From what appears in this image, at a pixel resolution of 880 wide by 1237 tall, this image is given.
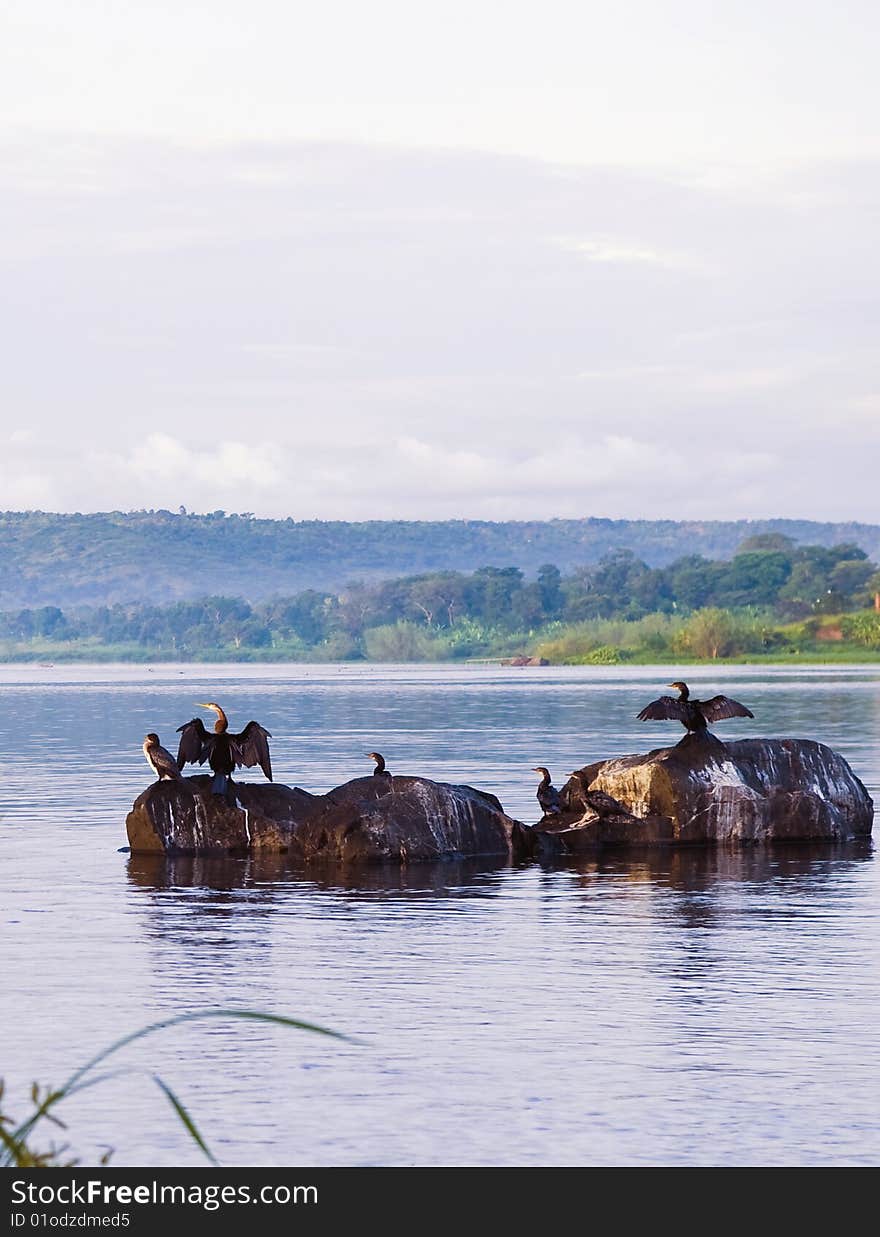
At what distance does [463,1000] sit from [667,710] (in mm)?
13387

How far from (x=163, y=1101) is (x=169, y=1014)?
2.67m

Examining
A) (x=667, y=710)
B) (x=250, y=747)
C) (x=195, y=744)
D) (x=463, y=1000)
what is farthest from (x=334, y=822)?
(x=463, y=1000)

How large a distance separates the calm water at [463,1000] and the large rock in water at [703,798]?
87 cm

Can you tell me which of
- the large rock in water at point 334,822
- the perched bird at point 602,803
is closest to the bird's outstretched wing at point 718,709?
the perched bird at point 602,803

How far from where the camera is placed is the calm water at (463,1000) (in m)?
14.5

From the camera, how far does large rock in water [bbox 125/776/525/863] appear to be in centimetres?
2934

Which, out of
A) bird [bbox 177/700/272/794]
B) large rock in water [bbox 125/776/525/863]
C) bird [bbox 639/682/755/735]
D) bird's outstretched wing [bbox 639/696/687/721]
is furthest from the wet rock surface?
bird's outstretched wing [bbox 639/696/687/721]

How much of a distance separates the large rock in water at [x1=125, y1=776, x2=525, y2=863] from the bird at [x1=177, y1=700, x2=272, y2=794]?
389mm

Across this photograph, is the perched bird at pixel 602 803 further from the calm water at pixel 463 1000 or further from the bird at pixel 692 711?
the calm water at pixel 463 1000

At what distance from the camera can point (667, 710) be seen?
31844 millimetres

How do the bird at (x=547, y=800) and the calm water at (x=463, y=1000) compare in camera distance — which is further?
the bird at (x=547, y=800)

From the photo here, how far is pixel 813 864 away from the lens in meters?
29.3

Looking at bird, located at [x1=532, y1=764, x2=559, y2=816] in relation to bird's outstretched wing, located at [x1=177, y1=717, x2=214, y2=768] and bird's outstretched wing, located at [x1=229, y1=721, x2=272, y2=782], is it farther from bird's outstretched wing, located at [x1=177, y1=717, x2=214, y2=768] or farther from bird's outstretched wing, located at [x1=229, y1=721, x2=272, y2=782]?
bird's outstretched wing, located at [x1=177, y1=717, x2=214, y2=768]

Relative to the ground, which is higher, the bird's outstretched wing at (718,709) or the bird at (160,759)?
the bird's outstretched wing at (718,709)
